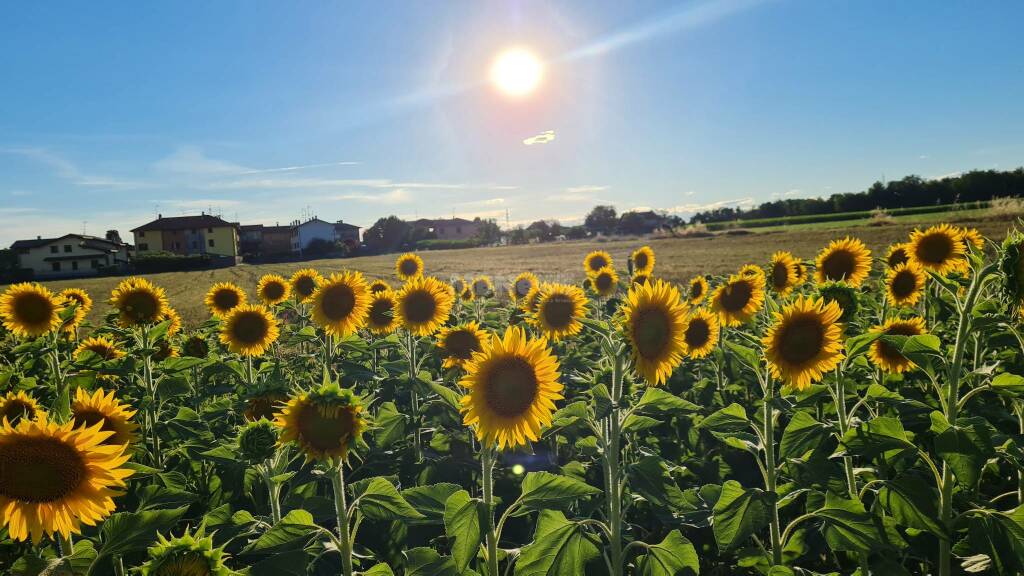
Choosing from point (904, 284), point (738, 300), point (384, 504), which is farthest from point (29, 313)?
point (904, 284)

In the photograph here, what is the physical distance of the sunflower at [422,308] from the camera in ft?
17.3

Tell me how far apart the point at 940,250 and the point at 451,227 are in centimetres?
11695

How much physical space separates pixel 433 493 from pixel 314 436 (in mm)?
586

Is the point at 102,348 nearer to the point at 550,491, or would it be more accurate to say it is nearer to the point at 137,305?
the point at 137,305

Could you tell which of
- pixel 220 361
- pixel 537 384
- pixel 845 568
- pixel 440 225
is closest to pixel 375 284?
pixel 220 361

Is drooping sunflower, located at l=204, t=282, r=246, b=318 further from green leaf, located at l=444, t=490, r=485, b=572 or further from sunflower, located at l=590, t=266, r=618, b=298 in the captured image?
green leaf, located at l=444, t=490, r=485, b=572

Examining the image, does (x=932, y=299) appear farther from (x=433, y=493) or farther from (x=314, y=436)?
(x=314, y=436)

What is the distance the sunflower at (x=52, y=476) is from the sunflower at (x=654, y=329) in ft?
6.90

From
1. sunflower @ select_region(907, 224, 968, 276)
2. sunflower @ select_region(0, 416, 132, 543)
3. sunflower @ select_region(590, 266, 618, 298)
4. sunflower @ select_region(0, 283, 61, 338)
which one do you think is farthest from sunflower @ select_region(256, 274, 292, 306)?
sunflower @ select_region(907, 224, 968, 276)

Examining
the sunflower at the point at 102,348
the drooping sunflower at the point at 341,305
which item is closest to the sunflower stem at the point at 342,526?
the drooping sunflower at the point at 341,305

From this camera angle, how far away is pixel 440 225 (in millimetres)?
118812

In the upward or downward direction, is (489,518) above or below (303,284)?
below

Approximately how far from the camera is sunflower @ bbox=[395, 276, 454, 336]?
526cm

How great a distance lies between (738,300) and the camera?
17.7 ft
